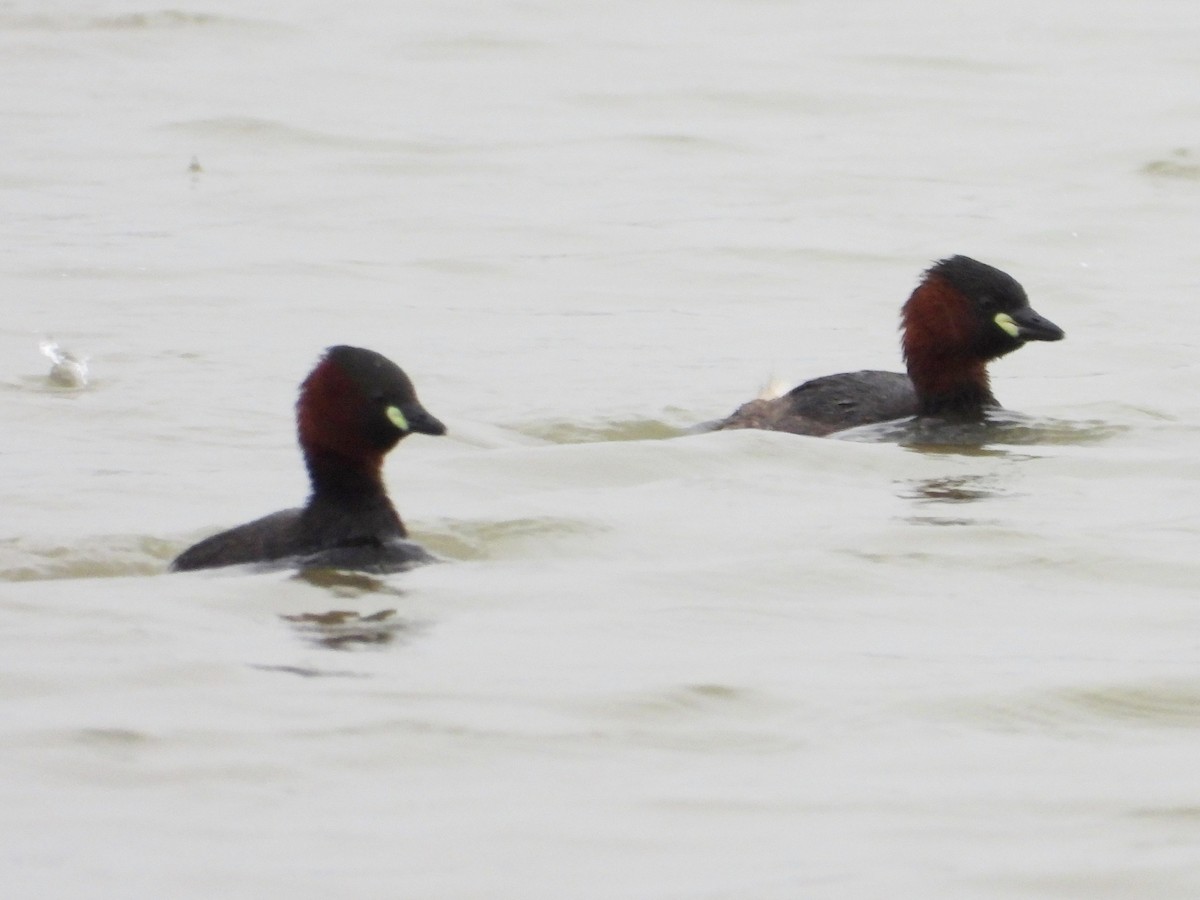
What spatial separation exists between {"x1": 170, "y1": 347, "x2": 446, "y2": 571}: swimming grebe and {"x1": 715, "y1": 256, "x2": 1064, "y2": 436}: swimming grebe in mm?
3488

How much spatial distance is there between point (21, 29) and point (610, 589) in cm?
1789

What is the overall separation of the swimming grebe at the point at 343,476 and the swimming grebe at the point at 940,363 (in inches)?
137

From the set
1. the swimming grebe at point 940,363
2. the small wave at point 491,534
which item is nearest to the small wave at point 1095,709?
the small wave at point 491,534

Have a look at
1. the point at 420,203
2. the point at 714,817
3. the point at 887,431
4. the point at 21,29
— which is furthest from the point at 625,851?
the point at 21,29

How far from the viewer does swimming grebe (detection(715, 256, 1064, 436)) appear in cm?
1206

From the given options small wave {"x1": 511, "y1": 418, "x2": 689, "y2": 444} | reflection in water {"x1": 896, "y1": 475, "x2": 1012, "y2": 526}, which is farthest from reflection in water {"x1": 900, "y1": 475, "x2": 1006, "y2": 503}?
small wave {"x1": 511, "y1": 418, "x2": 689, "y2": 444}

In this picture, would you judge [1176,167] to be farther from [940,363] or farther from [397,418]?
[397,418]

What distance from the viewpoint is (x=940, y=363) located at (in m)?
12.3

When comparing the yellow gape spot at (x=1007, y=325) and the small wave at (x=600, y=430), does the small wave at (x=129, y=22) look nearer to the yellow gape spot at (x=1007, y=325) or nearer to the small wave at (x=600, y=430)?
the small wave at (x=600, y=430)

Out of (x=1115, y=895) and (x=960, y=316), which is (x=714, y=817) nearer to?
(x=1115, y=895)

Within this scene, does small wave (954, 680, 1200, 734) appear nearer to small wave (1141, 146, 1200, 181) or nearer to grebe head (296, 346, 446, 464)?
grebe head (296, 346, 446, 464)

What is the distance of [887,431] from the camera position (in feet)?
39.1

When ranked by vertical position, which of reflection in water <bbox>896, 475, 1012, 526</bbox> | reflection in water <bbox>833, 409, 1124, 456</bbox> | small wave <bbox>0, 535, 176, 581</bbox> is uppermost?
reflection in water <bbox>833, 409, 1124, 456</bbox>

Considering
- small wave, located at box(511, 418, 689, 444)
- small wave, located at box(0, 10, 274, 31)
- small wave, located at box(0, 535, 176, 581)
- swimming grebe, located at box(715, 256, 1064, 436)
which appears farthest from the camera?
small wave, located at box(0, 10, 274, 31)
